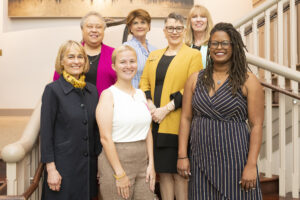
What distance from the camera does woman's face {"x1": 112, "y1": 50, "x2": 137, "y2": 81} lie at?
5.37ft

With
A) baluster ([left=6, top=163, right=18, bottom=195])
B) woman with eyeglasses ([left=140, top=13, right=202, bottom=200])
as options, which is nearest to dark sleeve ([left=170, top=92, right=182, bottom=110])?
woman with eyeglasses ([left=140, top=13, right=202, bottom=200])

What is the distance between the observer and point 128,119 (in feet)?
5.22

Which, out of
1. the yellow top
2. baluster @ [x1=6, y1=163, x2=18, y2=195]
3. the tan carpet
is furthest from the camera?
the tan carpet

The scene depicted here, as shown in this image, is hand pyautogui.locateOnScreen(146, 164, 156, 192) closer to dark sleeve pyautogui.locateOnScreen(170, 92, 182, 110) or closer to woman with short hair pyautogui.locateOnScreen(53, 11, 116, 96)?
dark sleeve pyautogui.locateOnScreen(170, 92, 182, 110)

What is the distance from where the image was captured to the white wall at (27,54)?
486 cm

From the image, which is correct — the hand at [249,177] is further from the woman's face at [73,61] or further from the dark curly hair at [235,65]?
the woman's face at [73,61]

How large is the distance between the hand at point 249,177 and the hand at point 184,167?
31 cm

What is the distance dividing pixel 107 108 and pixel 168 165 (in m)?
0.56

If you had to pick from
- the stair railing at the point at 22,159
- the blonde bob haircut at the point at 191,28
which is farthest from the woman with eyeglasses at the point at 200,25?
the stair railing at the point at 22,159

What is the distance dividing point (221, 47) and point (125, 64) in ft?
1.67

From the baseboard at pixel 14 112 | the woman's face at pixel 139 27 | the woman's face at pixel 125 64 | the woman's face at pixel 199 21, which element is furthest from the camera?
the baseboard at pixel 14 112

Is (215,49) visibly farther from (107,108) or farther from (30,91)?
(30,91)

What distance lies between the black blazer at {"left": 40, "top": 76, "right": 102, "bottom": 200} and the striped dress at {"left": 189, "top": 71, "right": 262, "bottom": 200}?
60 centimetres

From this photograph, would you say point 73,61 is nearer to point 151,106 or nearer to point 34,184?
point 151,106
